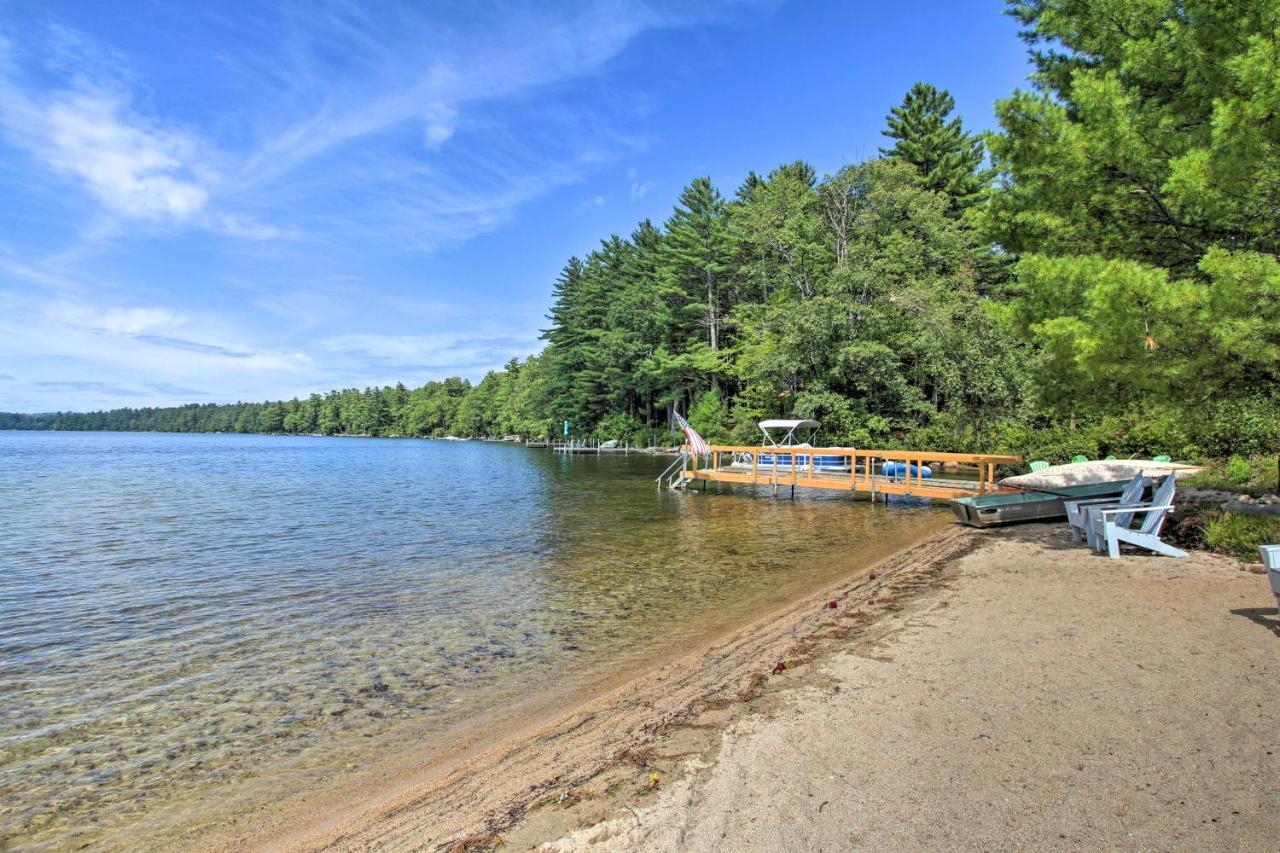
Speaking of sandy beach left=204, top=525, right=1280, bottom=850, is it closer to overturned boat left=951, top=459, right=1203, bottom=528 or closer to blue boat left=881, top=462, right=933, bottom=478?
overturned boat left=951, top=459, right=1203, bottom=528

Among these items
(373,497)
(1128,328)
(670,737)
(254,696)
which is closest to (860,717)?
(670,737)

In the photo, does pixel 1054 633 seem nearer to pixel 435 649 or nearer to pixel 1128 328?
pixel 1128 328

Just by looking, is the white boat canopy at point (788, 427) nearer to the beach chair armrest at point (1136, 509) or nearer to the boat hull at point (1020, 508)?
the boat hull at point (1020, 508)

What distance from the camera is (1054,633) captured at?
6180 millimetres

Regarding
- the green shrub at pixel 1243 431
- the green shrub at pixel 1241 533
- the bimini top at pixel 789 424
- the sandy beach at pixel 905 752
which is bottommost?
the sandy beach at pixel 905 752

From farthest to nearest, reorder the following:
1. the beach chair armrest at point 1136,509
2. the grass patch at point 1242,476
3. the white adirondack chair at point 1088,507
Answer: the grass patch at point 1242,476
the white adirondack chair at point 1088,507
the beach chair armrest at point 1136,509

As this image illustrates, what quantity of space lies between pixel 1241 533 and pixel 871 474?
534 inches

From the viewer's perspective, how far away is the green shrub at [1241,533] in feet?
29.0

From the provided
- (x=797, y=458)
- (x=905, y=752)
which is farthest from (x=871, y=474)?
(x=905, y=752)

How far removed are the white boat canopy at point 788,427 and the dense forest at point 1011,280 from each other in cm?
124

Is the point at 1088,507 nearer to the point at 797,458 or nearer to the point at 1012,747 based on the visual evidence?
the point at 1012,747

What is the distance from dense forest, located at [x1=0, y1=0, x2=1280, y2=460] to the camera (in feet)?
27.2

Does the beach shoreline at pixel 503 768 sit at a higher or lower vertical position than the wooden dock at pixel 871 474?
lower

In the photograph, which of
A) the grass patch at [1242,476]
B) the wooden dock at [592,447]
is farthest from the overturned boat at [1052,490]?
the wooden dock at [592,447]
